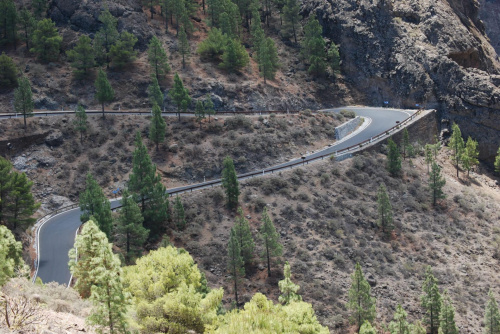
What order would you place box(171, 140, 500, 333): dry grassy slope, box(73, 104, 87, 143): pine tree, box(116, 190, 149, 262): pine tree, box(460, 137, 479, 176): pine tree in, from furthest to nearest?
box(460, 137, 479, 176): pine tree, box(73, 104, 87, 143): pine tree, box(171, 140, 500, 333): dry grassy slope, box(116, 190, 149, 262): pine tree

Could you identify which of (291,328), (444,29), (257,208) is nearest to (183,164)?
(257,208)

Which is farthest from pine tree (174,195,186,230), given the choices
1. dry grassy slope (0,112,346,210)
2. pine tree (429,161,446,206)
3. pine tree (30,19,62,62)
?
pine tree (30,19,62,62)

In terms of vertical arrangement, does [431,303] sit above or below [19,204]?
below

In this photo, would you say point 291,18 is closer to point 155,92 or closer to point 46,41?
point 155,92

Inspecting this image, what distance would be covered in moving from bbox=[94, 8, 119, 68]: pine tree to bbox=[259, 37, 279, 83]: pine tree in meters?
22.1

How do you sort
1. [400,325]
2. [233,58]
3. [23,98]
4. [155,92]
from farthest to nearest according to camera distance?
1. [233,58]
2. [155,92]
3. [23,98]
4. [400,325]

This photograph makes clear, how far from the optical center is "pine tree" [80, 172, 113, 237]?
42625mm

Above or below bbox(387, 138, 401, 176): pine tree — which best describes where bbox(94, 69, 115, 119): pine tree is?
above

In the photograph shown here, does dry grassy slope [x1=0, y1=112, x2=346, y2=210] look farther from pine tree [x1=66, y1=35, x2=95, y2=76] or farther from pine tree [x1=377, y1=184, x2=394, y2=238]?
pine tree [x1=377, y1=184, x2=394, y2=238]

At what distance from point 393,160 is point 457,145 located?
46.7 feet

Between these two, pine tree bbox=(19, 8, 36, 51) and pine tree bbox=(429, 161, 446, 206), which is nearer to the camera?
pine tree bbox=(429, 161, 446, 206)

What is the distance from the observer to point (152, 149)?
6356 cm

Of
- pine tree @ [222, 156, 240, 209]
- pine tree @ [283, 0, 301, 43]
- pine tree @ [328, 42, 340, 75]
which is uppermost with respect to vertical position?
pine tree @ [283, 0, 301, 43]

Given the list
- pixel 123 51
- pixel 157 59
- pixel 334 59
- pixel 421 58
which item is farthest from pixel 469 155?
pixel 123 51
